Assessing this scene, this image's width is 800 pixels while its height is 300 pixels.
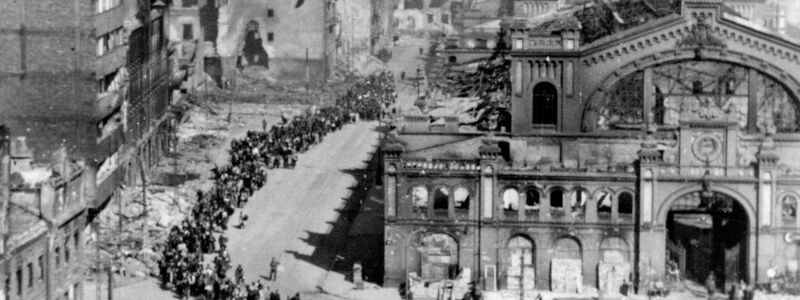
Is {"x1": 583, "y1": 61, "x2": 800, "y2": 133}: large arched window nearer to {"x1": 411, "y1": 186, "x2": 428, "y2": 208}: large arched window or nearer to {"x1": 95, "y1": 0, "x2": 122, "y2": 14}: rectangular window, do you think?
{"x1": 411, "y1": 186, "x2": 428, "y2": 208}: large arched window

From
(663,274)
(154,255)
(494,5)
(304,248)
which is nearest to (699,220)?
(663,274)

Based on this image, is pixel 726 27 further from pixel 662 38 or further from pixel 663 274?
pixel 663 274

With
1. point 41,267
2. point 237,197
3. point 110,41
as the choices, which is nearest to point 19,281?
point 41,267

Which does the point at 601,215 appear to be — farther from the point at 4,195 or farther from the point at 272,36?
the point at 272,36

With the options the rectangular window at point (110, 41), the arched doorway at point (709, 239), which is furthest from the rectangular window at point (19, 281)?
the arched doorway at point (709, 239)

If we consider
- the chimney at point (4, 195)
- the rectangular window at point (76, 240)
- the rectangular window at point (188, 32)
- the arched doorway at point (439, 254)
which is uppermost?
the rectangular window at point (188, 32)

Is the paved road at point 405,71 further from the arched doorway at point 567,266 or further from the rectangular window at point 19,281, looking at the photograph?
the rectangular window at point 19,281

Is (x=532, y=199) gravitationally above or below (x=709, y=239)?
above
